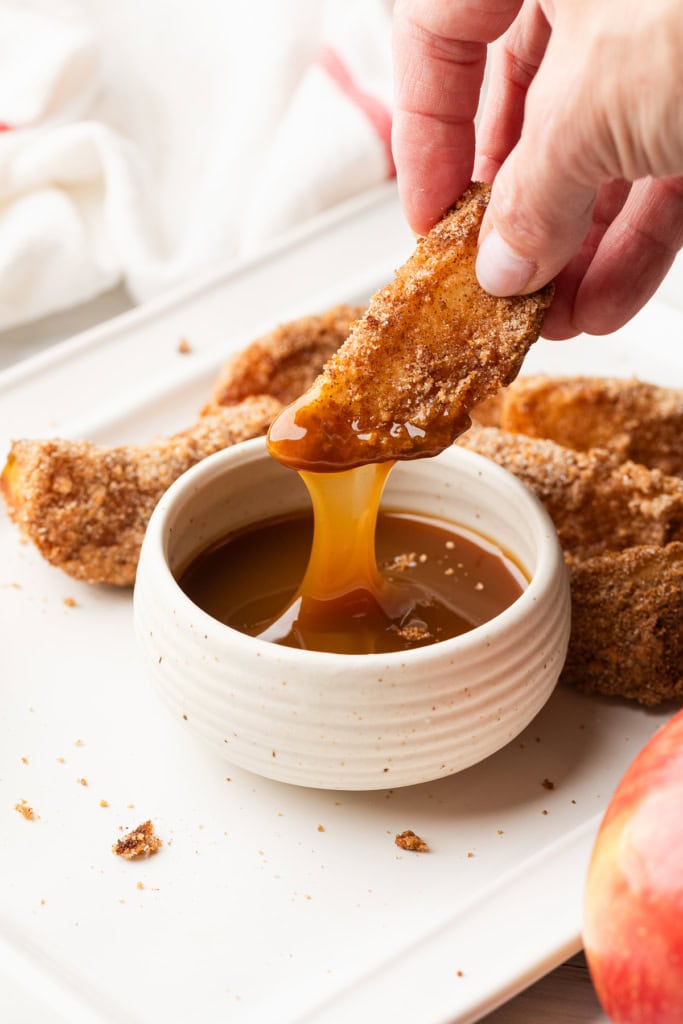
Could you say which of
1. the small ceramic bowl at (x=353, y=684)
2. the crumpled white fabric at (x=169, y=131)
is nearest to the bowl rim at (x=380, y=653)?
the small ceramic bowl at (x=353, y=684)

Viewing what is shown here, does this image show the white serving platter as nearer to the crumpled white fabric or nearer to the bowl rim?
the bowl rim

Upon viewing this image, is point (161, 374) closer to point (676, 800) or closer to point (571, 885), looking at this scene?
point (571, 885)

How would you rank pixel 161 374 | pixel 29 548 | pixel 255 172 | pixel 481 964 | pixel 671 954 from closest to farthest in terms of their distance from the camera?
pixel 671 954 → pixel 481 964 → pixel 29 548 → pixel 161 374 → pixel 255 172

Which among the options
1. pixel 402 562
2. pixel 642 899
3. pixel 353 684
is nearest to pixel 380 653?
pixel 353 684

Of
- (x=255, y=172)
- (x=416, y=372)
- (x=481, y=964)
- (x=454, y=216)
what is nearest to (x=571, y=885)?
(x=481, y=964)

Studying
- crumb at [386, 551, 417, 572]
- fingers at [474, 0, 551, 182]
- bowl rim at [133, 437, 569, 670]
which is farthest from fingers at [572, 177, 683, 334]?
crumb at [386, 551, 417, 572]

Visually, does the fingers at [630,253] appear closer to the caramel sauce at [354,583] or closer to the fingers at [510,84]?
the fingers at [510,84]
